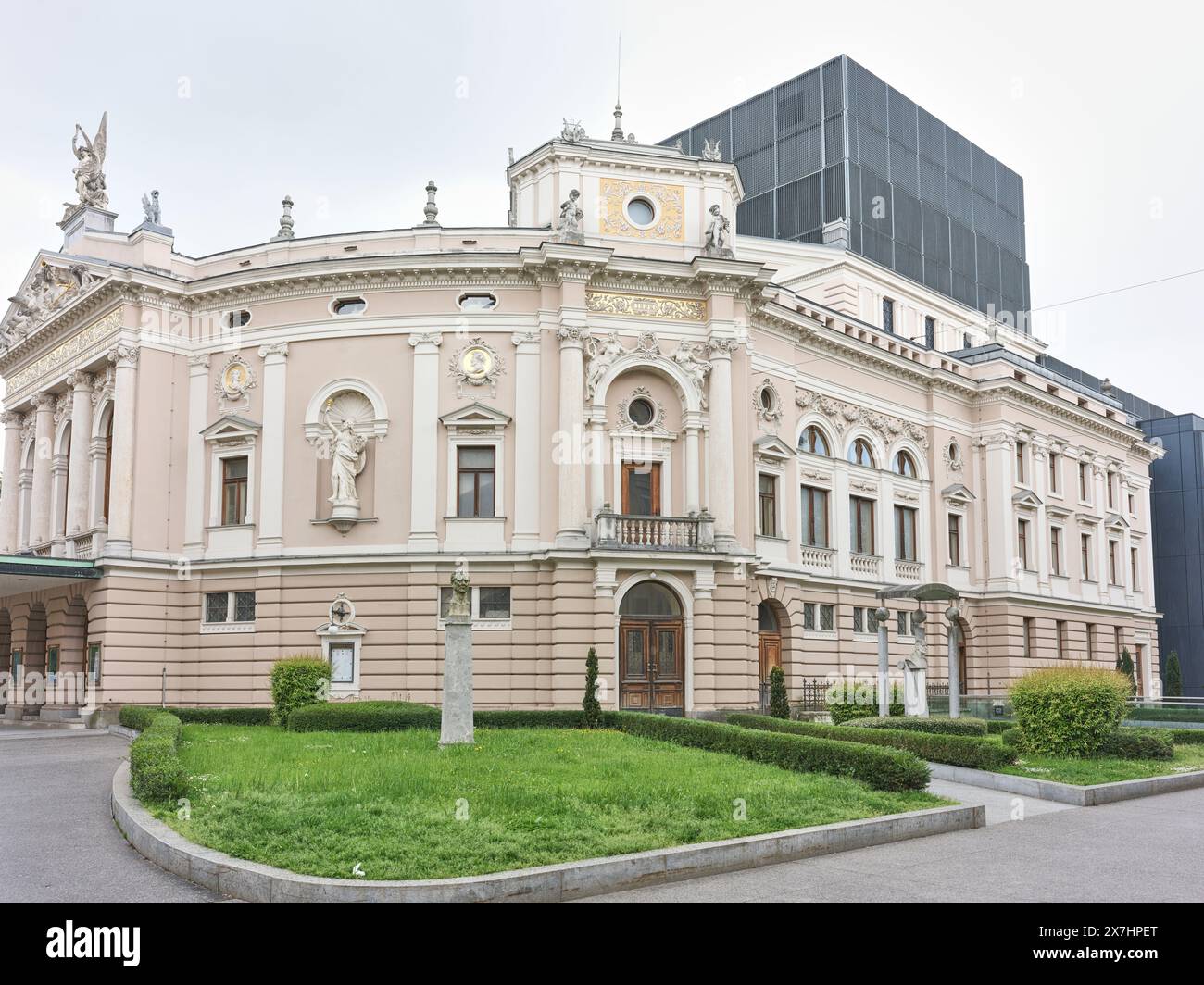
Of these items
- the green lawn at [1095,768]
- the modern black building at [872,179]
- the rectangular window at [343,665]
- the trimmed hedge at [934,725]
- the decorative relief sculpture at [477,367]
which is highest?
the modern black building at [872,179]

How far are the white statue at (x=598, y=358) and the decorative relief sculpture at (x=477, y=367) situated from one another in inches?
102

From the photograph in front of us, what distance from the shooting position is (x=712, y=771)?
17.9m

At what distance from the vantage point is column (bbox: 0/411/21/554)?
4303 centimetres

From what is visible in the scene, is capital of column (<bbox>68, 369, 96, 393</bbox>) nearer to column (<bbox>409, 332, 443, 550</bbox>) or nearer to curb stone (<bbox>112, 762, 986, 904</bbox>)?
column (<bbox>409, 332, 443, 550</bbox>)

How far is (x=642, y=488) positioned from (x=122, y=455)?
52.5 feet

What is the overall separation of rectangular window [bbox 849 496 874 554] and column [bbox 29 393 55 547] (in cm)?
2925

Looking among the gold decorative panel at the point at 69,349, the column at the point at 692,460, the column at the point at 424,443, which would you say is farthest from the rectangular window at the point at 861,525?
the gold decorative panel at the point at 69,349

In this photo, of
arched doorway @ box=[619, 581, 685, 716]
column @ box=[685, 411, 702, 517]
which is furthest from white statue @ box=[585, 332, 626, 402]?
arched doorway @ box=[619, 581, 685, 716]

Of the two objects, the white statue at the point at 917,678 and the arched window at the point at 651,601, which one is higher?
the arched window at the point at 651,601

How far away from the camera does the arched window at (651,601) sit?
33156 mm

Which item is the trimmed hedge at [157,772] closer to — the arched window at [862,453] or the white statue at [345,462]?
the white statue at [345,462]
